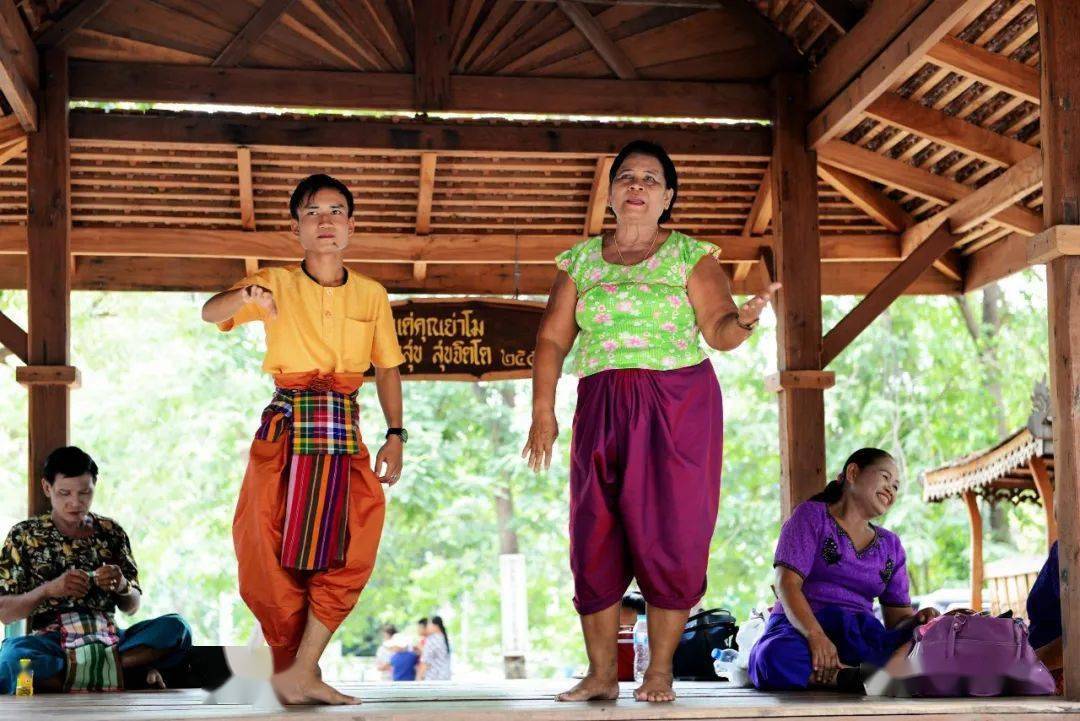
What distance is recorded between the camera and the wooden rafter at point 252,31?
22.8ft

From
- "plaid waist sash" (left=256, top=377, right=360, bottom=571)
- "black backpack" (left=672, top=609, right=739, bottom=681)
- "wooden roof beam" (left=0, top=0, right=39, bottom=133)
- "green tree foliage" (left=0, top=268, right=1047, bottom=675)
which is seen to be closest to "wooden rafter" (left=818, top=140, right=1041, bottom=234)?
"black backpack" (left=672, top=609, right=739, bottom=681)

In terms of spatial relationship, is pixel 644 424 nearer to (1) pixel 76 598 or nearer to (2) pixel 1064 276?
(2) pixel 1064 276

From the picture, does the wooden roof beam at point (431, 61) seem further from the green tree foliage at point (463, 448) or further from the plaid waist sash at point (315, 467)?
the green tree foliage at point (463, 448)

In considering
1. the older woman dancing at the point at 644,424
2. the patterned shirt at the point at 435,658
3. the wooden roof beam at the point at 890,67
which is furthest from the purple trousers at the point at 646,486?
the patterned shirt at the point at 435,658

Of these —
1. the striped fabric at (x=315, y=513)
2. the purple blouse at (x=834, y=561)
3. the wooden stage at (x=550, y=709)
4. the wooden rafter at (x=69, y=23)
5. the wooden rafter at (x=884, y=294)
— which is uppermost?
the wooden rafter at (x=69, y=23)

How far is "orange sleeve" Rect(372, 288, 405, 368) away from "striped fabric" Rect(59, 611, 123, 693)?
2254 millimetres

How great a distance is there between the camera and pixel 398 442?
4.04 m

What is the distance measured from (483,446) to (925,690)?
15587 millimetres

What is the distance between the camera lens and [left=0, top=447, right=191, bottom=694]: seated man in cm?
545

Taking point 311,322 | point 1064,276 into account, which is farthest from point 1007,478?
point 311,322

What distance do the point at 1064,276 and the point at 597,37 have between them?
344 cm

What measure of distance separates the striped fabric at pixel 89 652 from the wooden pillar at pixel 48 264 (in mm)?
882

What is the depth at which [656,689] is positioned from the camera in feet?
12.2

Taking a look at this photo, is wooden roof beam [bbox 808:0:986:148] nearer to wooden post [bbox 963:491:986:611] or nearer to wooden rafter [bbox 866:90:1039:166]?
wooden rafter [bbox 866:90:1039:166]
